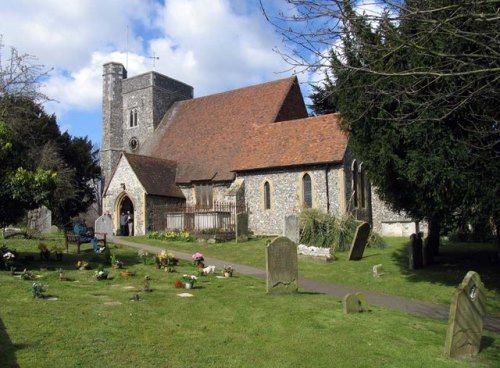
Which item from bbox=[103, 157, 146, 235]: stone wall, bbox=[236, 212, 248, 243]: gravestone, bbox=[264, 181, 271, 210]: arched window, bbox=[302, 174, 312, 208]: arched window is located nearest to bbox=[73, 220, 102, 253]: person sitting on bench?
bbox=[236, 212, 248, 243]: gravestone

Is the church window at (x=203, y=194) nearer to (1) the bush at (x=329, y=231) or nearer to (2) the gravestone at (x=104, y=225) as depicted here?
(2) the gravestone at (x=104, y=225)

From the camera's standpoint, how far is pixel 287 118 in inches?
1258

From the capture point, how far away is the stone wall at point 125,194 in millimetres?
29406

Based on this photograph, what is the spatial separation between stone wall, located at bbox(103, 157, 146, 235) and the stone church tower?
24.9 feet

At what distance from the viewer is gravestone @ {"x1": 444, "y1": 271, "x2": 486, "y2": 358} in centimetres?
724

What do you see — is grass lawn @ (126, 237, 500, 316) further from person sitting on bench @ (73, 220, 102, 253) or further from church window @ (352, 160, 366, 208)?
person sitting on bench @ (73, 220, 102, 253)

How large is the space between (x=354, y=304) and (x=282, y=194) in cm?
1775

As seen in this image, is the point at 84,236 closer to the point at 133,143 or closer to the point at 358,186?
the point at 358,186

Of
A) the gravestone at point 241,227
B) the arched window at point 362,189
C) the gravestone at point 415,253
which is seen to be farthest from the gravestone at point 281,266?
the arched window at point 362,189

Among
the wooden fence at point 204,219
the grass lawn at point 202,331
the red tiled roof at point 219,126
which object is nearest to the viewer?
the grass lawn at point 202,331

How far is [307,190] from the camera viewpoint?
26.5 m

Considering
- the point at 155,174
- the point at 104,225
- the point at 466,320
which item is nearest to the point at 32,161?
the point at 104,225

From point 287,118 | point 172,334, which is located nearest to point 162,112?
point 287,118

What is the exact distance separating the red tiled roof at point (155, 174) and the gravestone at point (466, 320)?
2354 cm
